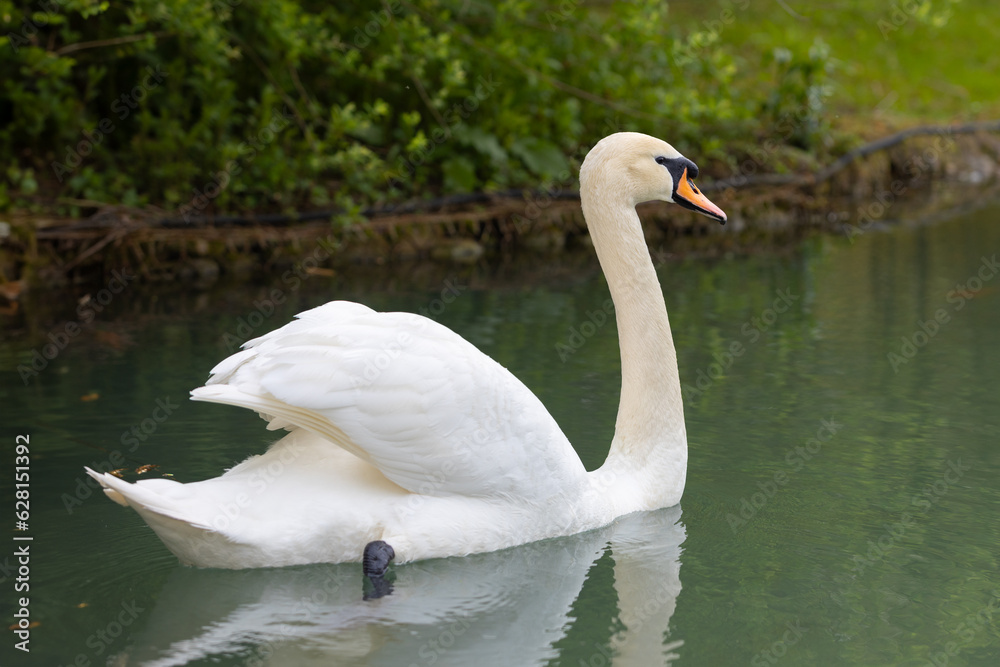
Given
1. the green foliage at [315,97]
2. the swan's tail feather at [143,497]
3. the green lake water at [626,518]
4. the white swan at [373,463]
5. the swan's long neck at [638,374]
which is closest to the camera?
the swan's tail feather at [143,497]

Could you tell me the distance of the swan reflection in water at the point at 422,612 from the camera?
3598 mm

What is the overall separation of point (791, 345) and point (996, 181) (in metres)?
11.1

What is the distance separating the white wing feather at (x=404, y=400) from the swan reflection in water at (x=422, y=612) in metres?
0.32

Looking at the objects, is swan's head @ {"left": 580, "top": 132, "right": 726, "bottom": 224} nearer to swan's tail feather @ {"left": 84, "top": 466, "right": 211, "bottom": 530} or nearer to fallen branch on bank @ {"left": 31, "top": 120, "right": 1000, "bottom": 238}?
swan's tail feather @ {"left": 84, "top": 466, "right": 211, "bottom": 530}

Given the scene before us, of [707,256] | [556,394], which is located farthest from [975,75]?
[556,394]

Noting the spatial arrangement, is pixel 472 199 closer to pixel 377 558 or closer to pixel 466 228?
pixel 466 228

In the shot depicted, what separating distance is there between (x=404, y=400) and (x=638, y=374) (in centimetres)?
126

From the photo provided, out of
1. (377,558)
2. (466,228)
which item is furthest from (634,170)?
(466,228)

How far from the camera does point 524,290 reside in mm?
9828

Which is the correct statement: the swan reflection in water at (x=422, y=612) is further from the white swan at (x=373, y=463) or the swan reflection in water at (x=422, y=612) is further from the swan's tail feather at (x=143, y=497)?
the swan's tail feather at (x=143, y=497)

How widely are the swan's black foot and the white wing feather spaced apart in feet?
0.77

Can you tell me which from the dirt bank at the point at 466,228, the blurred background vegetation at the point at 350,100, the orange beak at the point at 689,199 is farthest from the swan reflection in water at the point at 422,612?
the dirt bank at the point at 466,228

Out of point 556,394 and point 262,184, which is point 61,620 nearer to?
point 556,394

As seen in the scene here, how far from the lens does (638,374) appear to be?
4.87 meters
